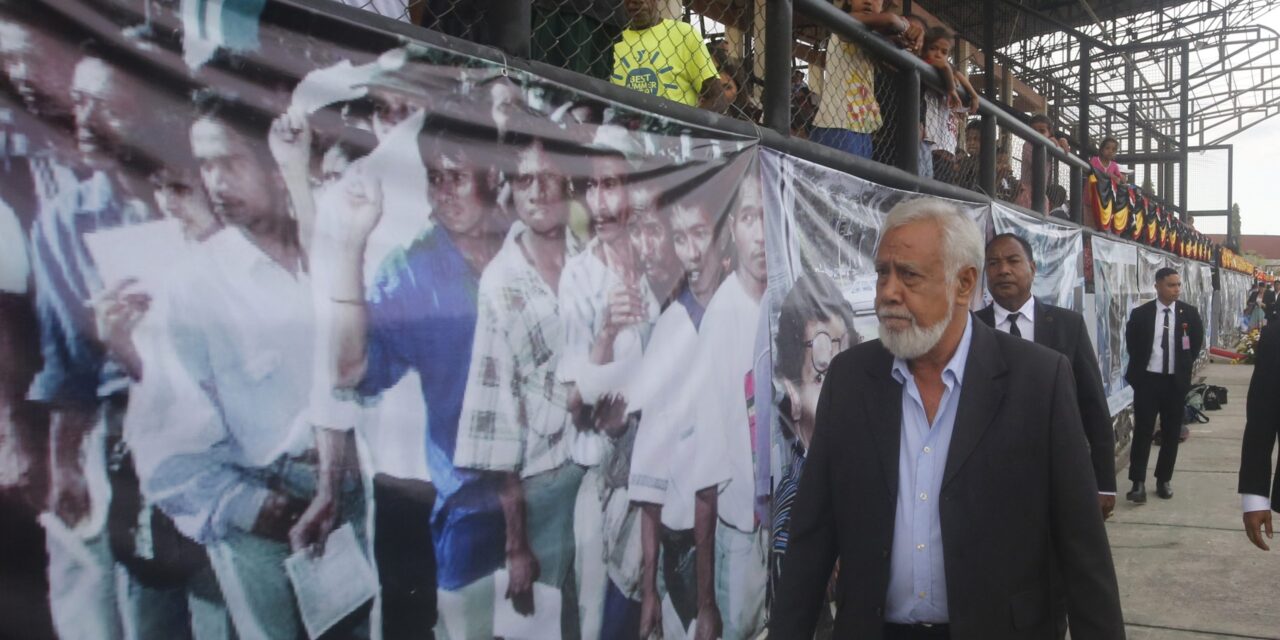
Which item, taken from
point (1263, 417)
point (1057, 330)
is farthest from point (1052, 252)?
point (1263, 417)

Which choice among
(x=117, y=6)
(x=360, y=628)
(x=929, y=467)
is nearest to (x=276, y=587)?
(x=360, y=628)

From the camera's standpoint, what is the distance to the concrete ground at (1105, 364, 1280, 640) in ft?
15.6

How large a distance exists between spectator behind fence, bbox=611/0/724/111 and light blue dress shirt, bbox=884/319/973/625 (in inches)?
71.9

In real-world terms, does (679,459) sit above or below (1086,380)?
below

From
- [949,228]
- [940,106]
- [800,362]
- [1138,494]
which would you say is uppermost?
[940,106]

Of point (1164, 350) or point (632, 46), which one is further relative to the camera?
point (1164, 350)

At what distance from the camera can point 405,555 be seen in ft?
6.54

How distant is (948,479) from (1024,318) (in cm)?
240

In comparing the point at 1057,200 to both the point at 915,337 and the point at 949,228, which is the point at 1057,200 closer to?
the point at 949,228

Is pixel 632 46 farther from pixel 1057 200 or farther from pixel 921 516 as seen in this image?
pixel 1057 200

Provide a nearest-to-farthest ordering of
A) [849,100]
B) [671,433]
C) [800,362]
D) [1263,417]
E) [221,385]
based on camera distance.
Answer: [221,385] → [671,433] → [1263,417] → [800,362] → [849,100]

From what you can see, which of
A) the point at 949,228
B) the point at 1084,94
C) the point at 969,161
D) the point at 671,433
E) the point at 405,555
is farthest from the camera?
the point at 1084,94

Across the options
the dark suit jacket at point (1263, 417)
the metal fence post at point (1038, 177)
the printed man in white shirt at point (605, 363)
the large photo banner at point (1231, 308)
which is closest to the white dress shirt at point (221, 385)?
the printed man in white shirt at point (605, 363)

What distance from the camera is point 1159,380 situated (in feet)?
25.0
